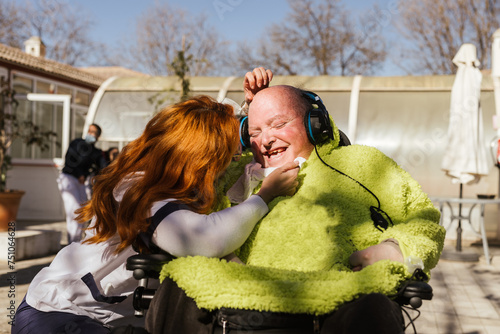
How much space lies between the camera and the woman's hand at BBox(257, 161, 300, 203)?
1945mm

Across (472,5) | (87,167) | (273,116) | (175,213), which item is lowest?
(87,167)

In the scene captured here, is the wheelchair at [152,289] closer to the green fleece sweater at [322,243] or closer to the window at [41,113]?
the green fleece sweater at [322,243]

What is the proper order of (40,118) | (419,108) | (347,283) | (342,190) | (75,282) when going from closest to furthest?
(347,283) < (75,282) < (342,190) < (419,108) < (40,118)

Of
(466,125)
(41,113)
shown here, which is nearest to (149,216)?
(466,125)

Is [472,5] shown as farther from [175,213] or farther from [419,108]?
[175,213]

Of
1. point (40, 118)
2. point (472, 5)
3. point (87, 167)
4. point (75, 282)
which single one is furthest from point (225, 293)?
point (472, 5)

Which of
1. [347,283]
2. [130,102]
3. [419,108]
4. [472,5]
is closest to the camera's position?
[347,283]

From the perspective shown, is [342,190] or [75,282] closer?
[75,282]

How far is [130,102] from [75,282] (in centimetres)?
1024

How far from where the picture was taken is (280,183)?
→ 1967 mm

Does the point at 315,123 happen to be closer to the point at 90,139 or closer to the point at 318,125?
the point at 318,125

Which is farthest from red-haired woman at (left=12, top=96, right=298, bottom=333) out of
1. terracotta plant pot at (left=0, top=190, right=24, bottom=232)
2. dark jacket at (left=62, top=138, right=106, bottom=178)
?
terracotta plant pot at (left=0, top=190, right=24, bottom=232)

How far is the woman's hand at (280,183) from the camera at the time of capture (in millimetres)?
1945

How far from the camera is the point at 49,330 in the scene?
1.80m
